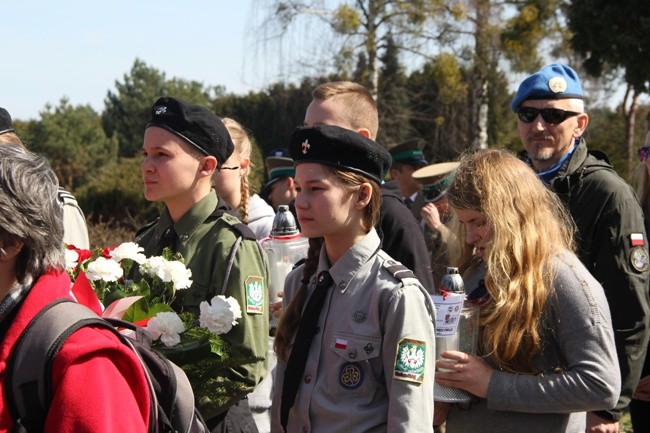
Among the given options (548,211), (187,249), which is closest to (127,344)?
(187,249)

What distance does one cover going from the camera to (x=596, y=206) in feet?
13.8

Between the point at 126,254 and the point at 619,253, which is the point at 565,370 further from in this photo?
the point at 126,254

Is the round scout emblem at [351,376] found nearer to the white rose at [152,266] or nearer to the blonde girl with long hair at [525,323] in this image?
the blonde girl with long hair at [525,323]

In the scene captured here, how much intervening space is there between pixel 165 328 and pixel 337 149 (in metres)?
0.89

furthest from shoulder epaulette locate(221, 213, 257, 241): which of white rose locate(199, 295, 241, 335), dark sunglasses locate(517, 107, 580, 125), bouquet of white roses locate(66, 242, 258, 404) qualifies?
dark sunglasses locate(517, 107, 580, 125)

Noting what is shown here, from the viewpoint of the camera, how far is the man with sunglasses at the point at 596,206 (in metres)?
4.08

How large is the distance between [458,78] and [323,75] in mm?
4802

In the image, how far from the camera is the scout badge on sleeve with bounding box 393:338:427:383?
285cm

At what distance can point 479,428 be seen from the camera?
336 cm

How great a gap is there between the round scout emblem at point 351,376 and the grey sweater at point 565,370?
569mm

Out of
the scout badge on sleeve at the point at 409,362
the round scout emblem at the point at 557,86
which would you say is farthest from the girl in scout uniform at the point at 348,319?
the round scout emblem at the point at 557,86

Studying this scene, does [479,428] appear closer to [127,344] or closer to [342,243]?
[342,243]

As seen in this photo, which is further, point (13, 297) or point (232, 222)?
point (232, 222)

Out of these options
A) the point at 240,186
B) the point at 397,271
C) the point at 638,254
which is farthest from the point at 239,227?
the point at 638,254
